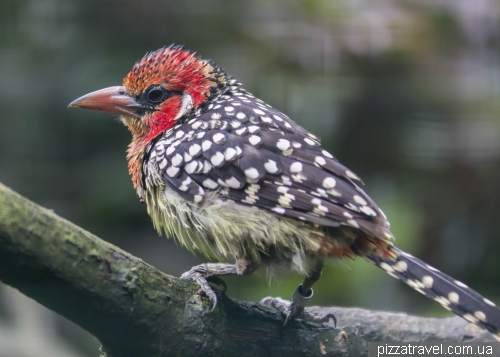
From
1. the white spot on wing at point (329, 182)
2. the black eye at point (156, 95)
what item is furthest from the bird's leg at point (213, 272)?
the black eye at point (156, 95)

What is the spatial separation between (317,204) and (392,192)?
2138mm

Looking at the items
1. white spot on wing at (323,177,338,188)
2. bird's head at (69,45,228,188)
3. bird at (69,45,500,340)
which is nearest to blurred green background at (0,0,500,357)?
bird's head at (69,45,228,188)

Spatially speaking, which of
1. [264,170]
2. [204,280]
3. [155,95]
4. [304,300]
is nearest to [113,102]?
[155,95]

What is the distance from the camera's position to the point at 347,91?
424cm

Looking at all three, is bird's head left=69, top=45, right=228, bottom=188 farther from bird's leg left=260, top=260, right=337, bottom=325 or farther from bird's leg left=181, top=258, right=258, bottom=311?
bird's leg left=260, top=260, right=337, bottom=325

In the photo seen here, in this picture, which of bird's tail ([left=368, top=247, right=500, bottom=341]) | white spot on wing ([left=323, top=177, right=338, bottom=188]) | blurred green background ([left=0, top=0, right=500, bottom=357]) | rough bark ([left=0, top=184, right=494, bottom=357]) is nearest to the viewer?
rough bark ([left=0, top=184, right=494, bottom=357])

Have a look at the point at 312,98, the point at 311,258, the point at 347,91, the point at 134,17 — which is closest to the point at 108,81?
the point at 134,17

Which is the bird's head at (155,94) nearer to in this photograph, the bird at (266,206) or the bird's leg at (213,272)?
the bird at (266,206)

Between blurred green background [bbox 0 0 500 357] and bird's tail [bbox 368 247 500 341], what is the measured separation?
6.37ft

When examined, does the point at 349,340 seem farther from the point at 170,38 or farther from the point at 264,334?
the point at 170,38

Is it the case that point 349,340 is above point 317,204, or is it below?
below

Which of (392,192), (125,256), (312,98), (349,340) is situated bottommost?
(125,256)

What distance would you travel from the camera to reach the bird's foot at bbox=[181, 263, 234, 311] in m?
2.04

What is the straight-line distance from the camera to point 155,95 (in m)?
2.73
